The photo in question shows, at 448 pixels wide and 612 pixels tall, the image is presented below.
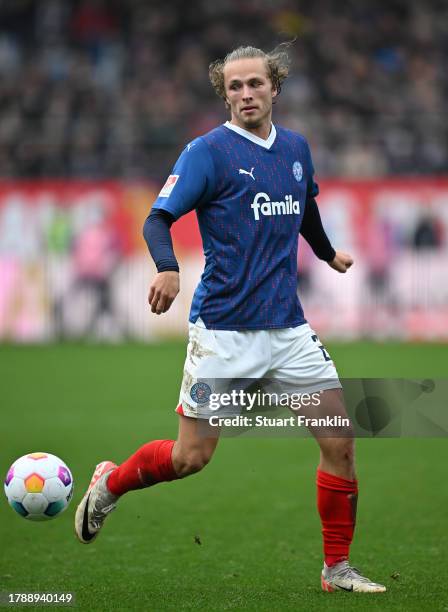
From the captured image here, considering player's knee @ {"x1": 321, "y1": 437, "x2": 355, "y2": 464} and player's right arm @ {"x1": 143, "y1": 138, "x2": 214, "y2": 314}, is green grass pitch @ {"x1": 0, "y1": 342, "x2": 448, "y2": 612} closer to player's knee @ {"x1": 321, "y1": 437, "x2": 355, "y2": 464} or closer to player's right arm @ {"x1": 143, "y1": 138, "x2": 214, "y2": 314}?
player's knee @ {"x1": 321, "y1": 437, "x2": 355, "y2": 464}

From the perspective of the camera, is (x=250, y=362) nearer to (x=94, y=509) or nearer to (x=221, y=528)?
(x=94, y=509)

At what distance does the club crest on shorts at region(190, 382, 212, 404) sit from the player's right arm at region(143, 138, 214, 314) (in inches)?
15.1

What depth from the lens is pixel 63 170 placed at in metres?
19.6

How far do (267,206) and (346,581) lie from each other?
5.50ft

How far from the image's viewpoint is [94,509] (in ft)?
17.5

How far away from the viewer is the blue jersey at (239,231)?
4926 mm

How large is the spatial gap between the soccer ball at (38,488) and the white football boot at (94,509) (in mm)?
143

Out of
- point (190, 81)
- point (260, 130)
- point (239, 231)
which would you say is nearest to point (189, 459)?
point (239, 231)

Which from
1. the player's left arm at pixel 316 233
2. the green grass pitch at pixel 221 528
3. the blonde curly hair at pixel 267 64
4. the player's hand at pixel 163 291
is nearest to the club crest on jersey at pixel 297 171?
the player's left arm at pixel 316 233

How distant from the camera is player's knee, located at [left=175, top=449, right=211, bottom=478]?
16.2 feet

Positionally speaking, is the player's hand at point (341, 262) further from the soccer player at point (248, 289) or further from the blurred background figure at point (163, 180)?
the blurred background figure at point (163, 180)

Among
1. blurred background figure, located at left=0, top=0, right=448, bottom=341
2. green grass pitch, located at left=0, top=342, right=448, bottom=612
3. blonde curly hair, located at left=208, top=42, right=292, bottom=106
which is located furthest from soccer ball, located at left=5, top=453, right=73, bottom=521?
blurred background figure, located at left=0, top=0, right=448, bottom=341

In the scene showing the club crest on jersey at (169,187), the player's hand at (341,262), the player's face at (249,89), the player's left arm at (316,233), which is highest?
the player's face at (249,89)

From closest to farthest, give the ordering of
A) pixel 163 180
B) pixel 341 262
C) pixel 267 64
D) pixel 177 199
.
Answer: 1. pixel 177 199
2. pixel 267 64
3. pixel 341 262
4. pixel 163 180
